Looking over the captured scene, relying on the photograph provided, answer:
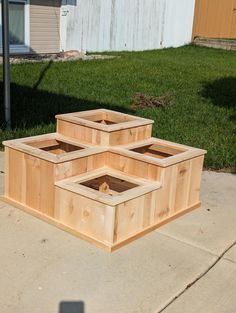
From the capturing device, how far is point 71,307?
8.71 feet

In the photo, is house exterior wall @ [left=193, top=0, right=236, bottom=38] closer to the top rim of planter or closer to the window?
the window

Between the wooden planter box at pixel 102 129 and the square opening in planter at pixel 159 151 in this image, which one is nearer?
the square opening in planter at pixel 159 151

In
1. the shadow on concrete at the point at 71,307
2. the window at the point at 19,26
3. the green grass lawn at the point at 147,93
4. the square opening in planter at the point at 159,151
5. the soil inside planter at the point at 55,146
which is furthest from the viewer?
the window at the point at 19,26

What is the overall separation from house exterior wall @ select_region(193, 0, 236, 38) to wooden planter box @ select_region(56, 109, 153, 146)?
57.2 feet

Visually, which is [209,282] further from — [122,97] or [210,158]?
[122,97]

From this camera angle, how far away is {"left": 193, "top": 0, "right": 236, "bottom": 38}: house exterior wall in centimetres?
2073

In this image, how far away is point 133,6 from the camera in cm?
1722

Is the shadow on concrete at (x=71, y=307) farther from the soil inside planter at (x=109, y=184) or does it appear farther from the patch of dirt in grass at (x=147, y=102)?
the patch of dirt in grass at (x=147, y=102)

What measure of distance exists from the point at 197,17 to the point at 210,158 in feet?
54.4

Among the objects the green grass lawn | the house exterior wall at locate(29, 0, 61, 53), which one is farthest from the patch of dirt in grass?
the house exterior wall at locate(29, 0, 61, 53)

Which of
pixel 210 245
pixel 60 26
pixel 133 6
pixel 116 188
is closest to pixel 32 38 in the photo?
pixel 60 26

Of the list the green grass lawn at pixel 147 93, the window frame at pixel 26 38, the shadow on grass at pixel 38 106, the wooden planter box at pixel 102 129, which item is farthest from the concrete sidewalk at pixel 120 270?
the window frame at pixel 26 38

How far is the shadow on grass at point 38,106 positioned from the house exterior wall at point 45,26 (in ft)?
17.0

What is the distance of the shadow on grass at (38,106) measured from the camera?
6.65 metres
